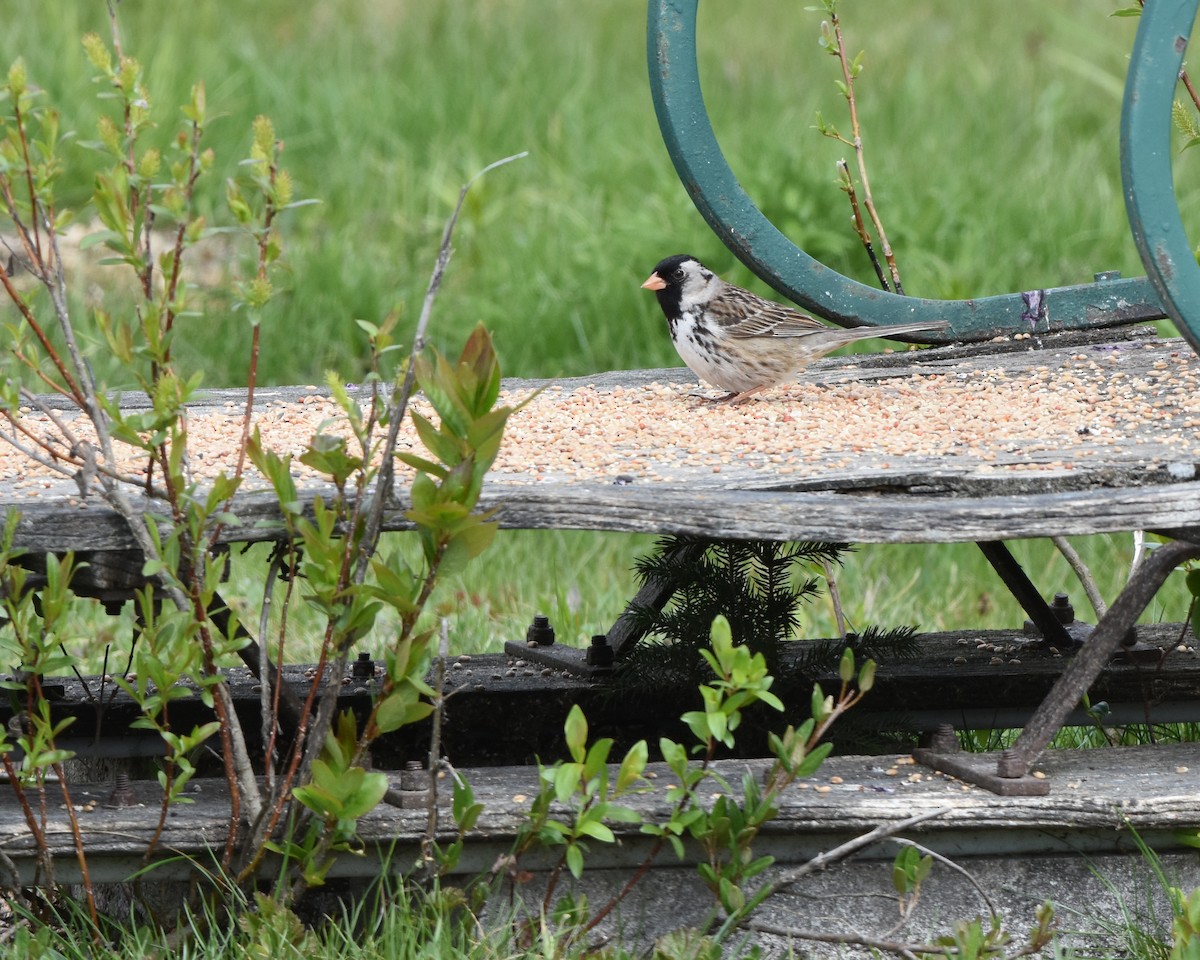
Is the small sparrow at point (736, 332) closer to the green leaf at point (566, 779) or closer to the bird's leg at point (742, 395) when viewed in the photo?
the bird's leg at point (742, 395)

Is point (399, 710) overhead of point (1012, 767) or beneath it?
overhead

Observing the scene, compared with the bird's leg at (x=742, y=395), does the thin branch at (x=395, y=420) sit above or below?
above

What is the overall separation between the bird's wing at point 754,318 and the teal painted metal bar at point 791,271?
0.32 feet

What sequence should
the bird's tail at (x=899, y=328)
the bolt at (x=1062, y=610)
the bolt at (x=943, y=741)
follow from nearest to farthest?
1. the bolt at (x=943, y=741)
2. the bird's tail at (x=899, y=328)
3. the bolt at (x=1062, y=610)

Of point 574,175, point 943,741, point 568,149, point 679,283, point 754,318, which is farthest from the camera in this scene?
point 568,149

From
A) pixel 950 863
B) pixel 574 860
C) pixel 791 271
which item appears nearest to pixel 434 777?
pixel 574 860

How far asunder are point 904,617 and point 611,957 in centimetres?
254

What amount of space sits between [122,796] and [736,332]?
5.26ft

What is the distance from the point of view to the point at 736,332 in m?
3.67

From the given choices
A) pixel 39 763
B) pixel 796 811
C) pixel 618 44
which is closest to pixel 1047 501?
Result: pixel 796 811

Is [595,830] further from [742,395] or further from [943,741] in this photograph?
[742,395]

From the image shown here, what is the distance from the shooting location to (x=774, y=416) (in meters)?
3.24

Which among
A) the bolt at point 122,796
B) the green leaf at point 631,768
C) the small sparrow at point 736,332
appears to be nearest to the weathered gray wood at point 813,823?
the bolt at point 122,796

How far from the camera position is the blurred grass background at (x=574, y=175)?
18.3 ft
